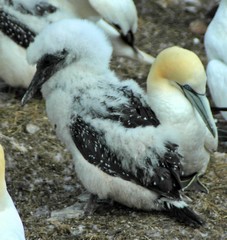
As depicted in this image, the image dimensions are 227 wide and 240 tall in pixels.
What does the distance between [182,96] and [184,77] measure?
108 mm

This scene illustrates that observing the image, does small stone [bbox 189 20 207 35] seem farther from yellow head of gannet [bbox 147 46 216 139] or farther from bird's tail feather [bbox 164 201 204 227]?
bird's tail feather [bbox 164 201 204 227]

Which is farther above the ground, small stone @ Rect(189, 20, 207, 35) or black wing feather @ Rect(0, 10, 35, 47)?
black wing feather @ Rect(0, 10, 35, 47)

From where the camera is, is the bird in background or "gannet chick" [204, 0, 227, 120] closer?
"gannet chick" [204, 0, 227, 120]

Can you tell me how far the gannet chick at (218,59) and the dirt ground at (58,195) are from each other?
340mm

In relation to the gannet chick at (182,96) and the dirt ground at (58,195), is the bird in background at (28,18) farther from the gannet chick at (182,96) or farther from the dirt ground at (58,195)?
the gannet chick at (182,96)

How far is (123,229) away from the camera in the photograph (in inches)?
184

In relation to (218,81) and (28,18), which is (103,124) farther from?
(28,18)

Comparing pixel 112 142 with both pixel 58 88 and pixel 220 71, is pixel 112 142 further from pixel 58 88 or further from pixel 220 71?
pixel 220 71

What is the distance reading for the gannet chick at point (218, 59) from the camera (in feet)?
20.0

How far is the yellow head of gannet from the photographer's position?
4.70 metres

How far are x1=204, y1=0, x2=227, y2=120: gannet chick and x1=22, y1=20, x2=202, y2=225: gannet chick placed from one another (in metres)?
1.38

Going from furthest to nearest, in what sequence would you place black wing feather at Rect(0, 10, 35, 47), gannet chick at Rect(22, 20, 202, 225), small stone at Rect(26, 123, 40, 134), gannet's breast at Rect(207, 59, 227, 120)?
black wing feather at Rect(0, 10, 35, 47) < gannet's breast at Rect(207, 59, 227, 120) < small stone at Rect(26, 123, 40, 134) < gannet chick at Rect(22, 20, 202, 225)

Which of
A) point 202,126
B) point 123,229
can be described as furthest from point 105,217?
point 202,126

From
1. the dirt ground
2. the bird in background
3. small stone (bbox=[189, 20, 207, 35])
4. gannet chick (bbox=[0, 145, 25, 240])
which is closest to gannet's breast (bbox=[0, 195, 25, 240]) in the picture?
gannet chick (bbox=[0, 145, 25, 240])
